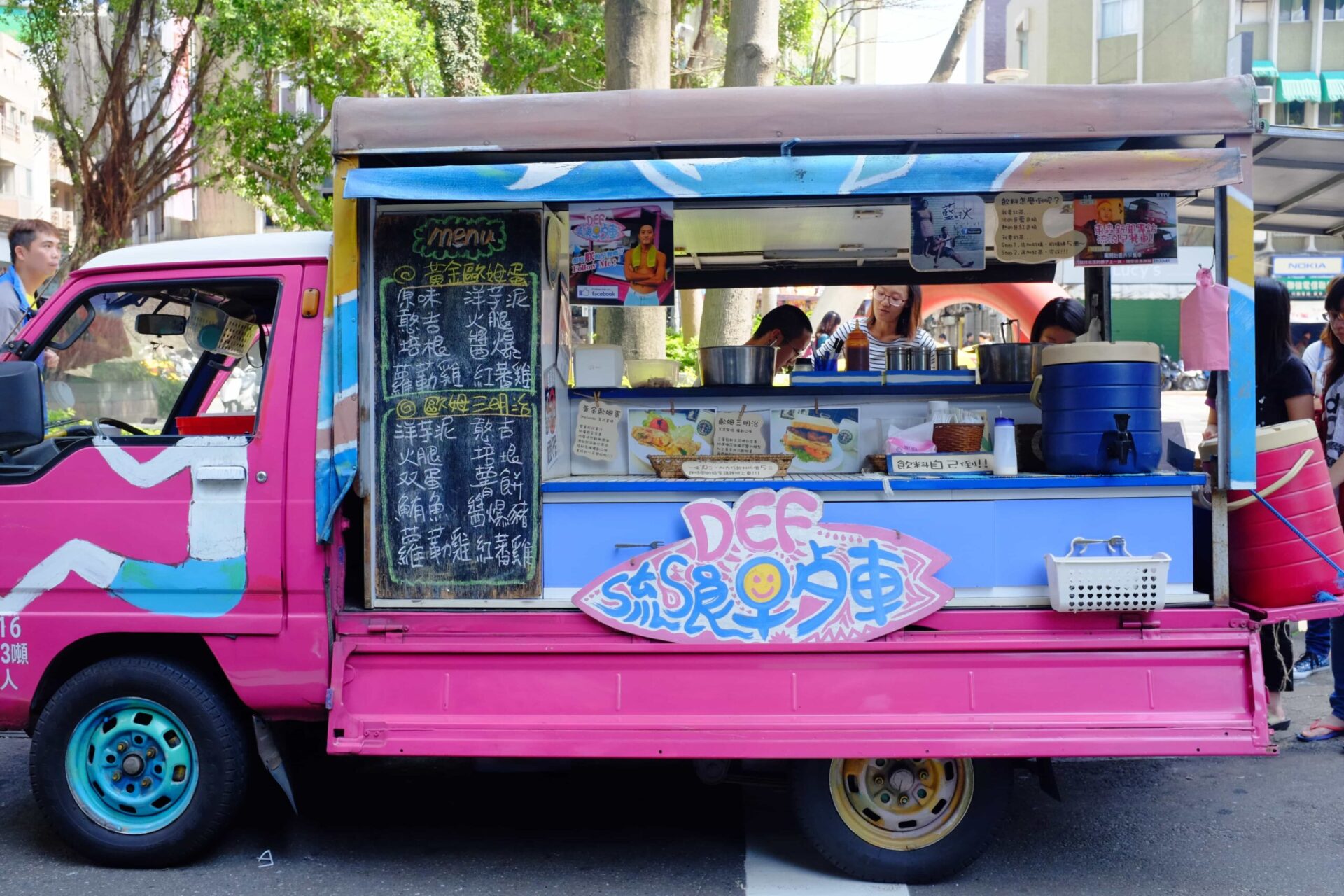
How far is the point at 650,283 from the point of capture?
4.07 m

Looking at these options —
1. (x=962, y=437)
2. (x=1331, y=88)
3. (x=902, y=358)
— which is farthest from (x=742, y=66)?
(x=1331, y=88)

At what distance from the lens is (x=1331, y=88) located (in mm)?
26531

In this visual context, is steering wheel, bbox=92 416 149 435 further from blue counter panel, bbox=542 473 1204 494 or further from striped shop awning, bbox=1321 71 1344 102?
striped shop awning, bbox=1321 71 1344 102

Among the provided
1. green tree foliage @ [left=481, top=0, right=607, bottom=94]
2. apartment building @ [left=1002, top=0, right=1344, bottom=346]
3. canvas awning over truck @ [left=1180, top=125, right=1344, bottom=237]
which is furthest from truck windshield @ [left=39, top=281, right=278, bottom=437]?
apartment building @ [left=1002, top=0, right=1344, bottom=346]

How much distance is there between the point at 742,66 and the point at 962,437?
243 inches

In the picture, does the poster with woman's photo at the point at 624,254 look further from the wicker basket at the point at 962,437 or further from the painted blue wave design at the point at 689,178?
the wicker basket at the point at 962,437

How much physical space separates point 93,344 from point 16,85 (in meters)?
33.4

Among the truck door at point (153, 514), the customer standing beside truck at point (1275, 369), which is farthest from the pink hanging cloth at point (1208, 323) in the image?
the truck door at point (153, 514)

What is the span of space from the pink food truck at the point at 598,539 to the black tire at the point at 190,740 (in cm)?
1

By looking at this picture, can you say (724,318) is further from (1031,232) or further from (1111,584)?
(1111,584)

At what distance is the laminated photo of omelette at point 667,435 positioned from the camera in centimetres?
442

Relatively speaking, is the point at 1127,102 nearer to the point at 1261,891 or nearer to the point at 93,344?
the point at 1261,891


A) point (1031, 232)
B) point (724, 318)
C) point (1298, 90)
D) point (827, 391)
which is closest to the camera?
point (1031, 232)

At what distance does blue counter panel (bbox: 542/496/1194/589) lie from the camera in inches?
143
